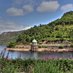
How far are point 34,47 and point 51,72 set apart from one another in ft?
413

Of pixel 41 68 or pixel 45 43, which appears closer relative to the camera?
pixel 41 68

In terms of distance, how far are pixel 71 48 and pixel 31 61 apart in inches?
4471

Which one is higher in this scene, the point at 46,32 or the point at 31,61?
the point at 46,32

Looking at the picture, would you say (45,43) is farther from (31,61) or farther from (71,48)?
(31,61)

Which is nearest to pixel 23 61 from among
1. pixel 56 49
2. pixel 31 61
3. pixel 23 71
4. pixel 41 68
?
pixel 31 61

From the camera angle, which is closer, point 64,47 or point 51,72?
point 51,72

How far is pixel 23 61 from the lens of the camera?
25.6m

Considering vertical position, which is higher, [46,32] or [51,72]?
[46,32]

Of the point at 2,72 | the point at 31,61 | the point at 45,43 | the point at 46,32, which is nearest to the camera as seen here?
the point at 2,72

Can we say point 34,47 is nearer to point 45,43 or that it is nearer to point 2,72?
point 45,43

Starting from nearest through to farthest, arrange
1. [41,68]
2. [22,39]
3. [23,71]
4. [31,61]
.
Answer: [41,68]
[23,71]
[31,61]
[22,39]

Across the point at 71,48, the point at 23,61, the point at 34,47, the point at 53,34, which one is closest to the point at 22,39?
the point at 53,34

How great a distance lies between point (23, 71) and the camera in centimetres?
2127

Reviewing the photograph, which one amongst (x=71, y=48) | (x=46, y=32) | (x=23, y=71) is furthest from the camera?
(x=46, y=32)
